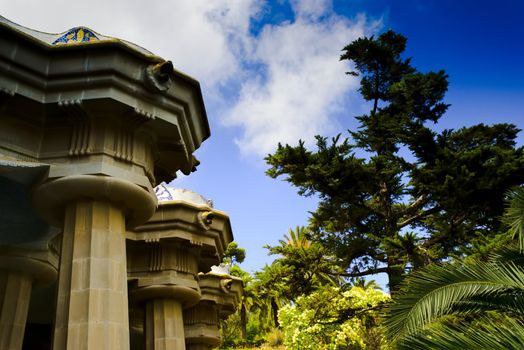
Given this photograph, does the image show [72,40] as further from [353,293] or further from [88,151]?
[353,293]

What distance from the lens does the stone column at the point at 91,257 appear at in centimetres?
543

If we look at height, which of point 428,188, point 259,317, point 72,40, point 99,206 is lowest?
point 99,206

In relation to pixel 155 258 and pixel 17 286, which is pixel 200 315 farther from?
pixel 17 286

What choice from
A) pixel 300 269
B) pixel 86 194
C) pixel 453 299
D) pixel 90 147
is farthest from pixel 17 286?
pixel 300 269

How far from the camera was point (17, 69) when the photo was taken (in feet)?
19.8

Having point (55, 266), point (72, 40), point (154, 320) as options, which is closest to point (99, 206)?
point (72, 40)

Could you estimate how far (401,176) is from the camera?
19.1 meters

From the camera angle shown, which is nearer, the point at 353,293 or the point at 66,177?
the point at 66,177

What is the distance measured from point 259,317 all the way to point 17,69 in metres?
41.8

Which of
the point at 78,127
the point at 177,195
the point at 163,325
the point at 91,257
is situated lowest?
the point at 91,257

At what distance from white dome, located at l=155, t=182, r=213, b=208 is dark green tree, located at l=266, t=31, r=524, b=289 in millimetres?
6924

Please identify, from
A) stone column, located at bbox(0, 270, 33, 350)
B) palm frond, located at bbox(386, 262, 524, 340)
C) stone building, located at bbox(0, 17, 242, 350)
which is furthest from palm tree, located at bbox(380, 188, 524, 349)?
stone column, located at bbox(0, 270, 33, 350)

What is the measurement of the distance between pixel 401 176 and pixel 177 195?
35.2ft

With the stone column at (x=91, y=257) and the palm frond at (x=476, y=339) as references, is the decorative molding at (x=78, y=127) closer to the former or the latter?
the stone column at (x=91, y=257)
